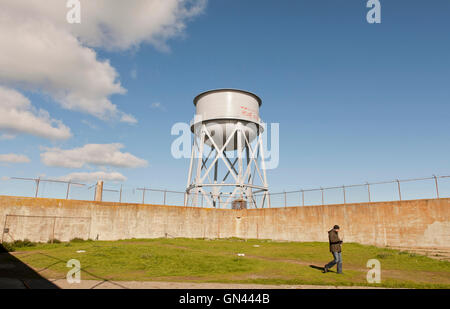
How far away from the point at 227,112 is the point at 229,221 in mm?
10780

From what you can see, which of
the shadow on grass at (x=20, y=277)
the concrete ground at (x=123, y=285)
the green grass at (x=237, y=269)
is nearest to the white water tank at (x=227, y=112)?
the green grass at (x=237, y=269)

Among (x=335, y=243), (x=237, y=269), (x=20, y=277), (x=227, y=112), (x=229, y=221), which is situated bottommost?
(x=20, y=277)

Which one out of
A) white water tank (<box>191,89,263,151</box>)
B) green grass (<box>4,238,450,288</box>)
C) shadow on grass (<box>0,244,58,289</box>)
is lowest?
shadow on grass (<box>0,244,58,289</box>)

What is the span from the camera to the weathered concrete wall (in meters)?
18.9

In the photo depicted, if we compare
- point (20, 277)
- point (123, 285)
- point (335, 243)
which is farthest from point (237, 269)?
point (20, 277)

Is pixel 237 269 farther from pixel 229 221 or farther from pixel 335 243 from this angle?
pixel 229 221

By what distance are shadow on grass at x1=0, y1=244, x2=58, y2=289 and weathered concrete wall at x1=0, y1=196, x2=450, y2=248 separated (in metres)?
7.87

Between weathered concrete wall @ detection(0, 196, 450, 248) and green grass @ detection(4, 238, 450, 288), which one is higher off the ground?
weathered concrete wall @ detection(0, 196, 450, 248)

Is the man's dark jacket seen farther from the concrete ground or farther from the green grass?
the concrete ground

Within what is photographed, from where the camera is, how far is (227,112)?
3128 cm

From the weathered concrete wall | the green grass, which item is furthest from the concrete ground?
the weathered concrete wall

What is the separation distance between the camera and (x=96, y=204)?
2344 cm

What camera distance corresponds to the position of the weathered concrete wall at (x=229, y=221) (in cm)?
1886
